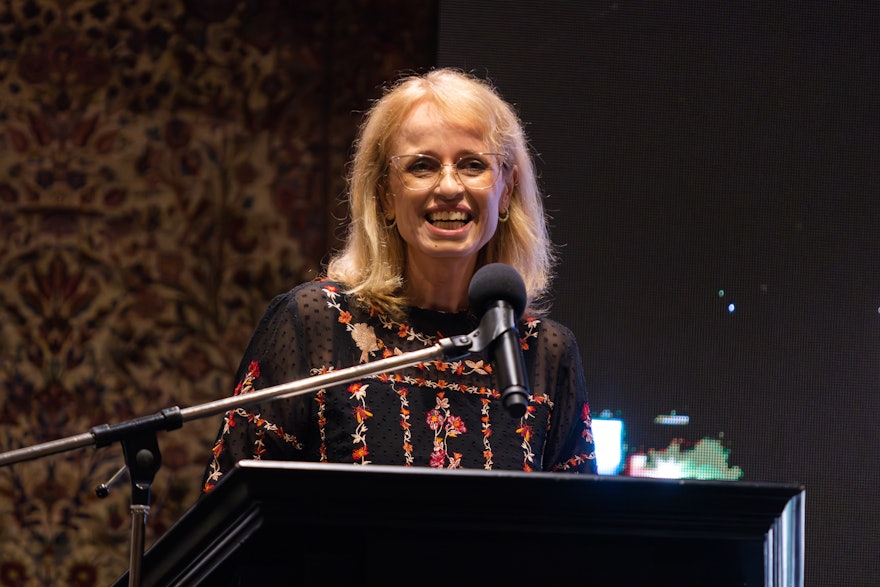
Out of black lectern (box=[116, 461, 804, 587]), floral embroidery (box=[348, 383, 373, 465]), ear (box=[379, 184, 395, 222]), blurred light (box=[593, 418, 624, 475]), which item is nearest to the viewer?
black lectern (box=[116, 461, 804, 587])

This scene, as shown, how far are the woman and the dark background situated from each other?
3.32 ft

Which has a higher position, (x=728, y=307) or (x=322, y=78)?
(x=322, y=78)

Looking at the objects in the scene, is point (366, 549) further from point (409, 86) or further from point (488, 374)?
point (409, 86)

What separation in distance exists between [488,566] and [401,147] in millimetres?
1097

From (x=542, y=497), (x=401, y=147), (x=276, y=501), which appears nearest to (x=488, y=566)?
(x=542, y=497)

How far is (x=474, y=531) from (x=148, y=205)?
7.88ft

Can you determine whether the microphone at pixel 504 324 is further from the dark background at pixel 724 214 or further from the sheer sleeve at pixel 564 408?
the dark background at pixel 724 214

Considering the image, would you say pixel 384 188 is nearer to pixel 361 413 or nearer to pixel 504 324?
pixel 361 413

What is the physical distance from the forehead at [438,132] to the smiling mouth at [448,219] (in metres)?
0.12

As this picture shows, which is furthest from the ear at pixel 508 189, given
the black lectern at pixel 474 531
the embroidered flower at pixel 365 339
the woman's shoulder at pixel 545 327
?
the black lectern at pixel 474 531

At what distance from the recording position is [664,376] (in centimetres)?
312

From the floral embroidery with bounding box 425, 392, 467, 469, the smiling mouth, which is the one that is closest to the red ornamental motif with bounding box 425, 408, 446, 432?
the floral embroidery with bounding box 425, 392, 467, 469

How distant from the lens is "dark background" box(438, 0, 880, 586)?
3.13 meters

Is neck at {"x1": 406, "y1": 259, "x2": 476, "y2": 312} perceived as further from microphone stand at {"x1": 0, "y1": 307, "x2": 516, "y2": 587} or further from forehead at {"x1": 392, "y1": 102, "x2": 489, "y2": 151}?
microphone stand at {"x1": 0, "y1": 307, "x2": 516, "y2": 587}
